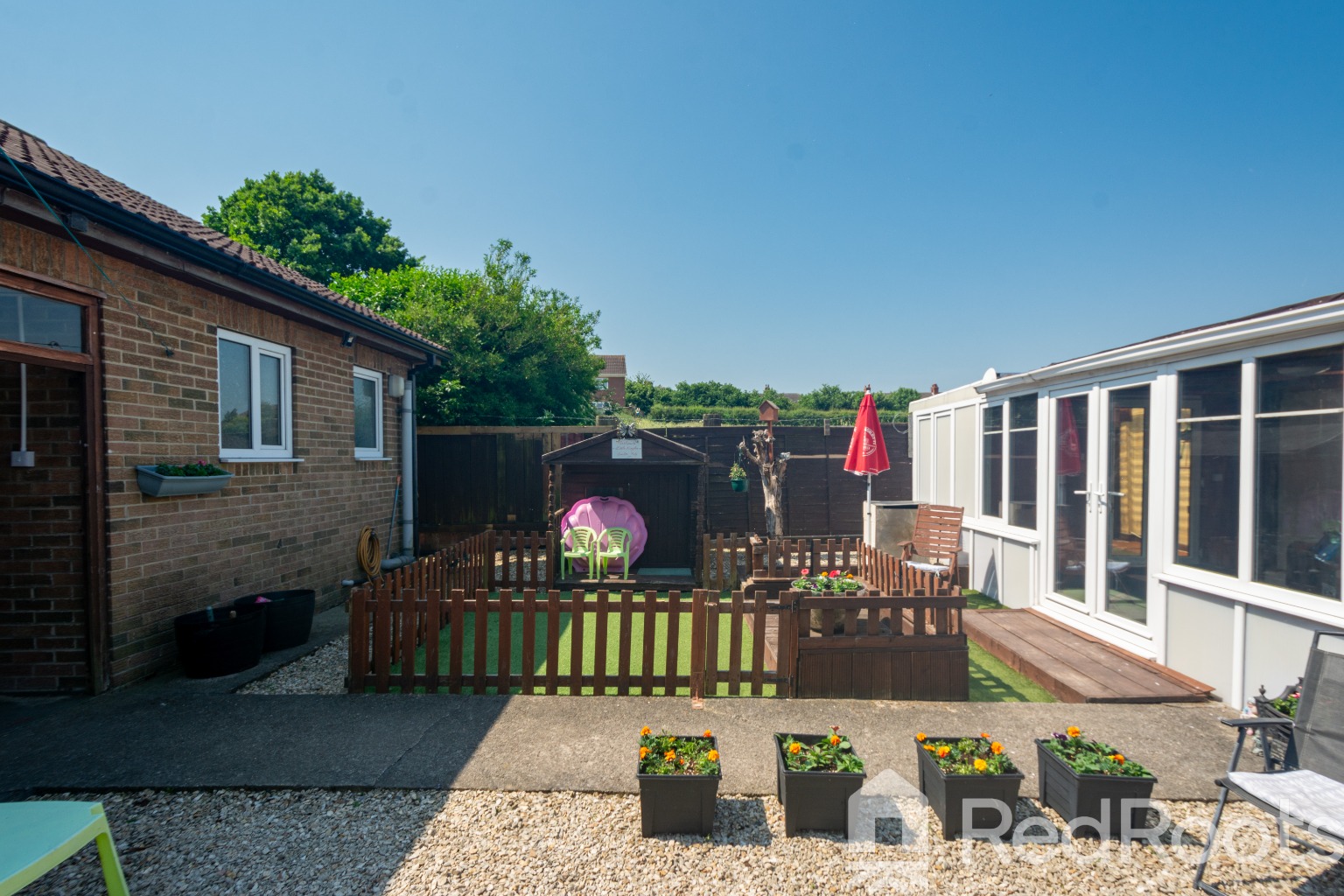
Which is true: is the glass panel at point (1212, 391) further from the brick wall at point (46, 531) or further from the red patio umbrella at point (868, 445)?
the brick wall at point (46, 531)

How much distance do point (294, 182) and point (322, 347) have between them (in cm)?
2999

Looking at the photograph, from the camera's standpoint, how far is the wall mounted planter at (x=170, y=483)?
16.2 feet

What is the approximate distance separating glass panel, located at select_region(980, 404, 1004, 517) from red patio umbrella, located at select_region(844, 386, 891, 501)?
145 centimetres

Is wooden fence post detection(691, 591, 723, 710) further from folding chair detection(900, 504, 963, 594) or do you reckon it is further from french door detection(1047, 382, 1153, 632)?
folding chair detection(900, 504, 963, 594)

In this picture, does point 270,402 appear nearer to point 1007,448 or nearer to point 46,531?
point 46,531

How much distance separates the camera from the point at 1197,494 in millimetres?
4914

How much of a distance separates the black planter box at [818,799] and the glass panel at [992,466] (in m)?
6.02

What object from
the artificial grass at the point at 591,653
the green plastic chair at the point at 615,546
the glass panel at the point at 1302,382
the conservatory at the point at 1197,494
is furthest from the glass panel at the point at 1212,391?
the green plastic chair at the point at 615,546

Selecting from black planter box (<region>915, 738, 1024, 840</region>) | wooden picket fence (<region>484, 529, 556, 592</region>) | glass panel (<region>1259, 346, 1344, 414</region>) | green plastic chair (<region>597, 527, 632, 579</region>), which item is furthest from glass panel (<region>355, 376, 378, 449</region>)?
glass panel (<region>1259, 346, 1344, 414</region>)

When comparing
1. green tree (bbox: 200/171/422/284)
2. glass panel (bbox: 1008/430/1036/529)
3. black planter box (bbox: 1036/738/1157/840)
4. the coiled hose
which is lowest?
black planter box (bbox: 1036/738/1157/840)

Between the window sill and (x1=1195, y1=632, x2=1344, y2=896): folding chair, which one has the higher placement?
the window sill

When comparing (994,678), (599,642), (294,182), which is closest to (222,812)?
(599,642)

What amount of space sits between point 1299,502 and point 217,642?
25.6ft

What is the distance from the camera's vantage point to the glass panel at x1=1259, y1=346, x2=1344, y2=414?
3906 millimetres
